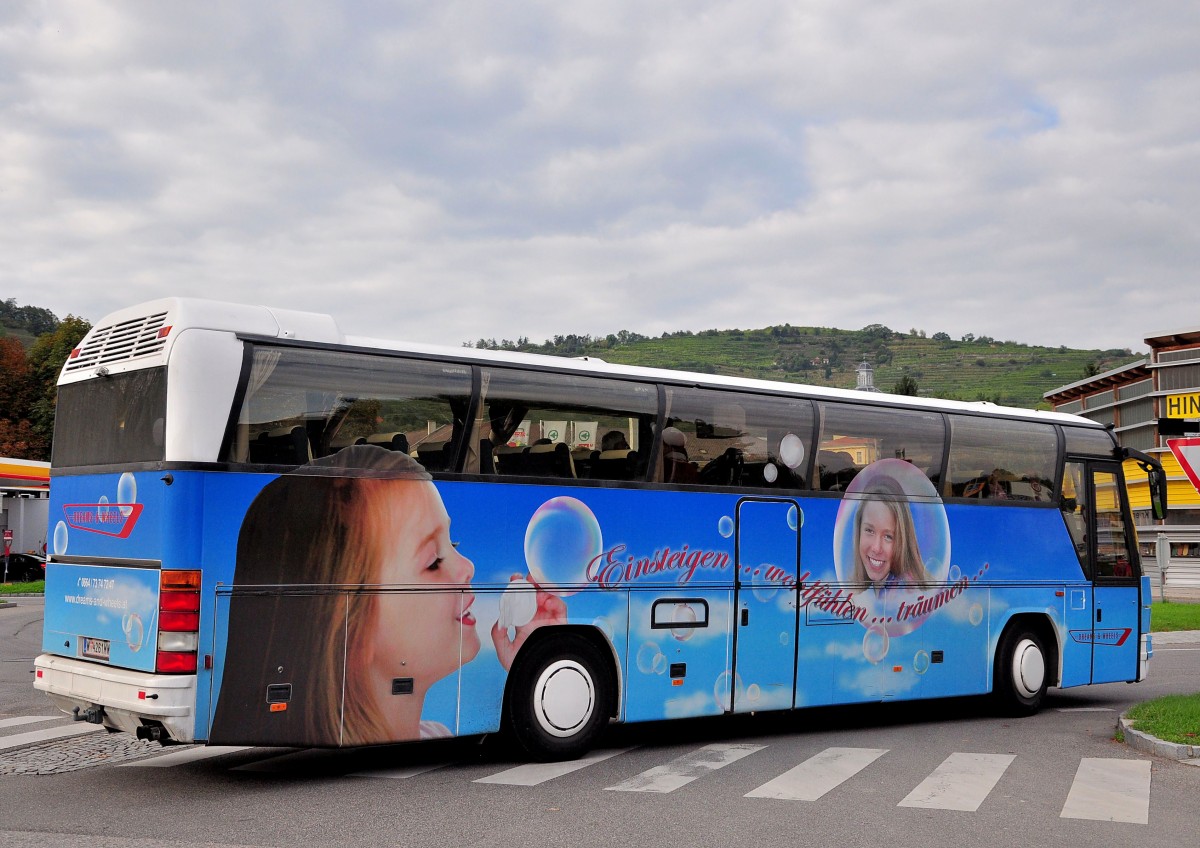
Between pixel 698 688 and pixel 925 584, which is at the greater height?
pixel 925 584

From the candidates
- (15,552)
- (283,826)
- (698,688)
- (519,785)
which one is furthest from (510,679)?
(15,552)

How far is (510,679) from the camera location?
9602 mm

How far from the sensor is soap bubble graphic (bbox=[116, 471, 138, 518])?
27.6 feet

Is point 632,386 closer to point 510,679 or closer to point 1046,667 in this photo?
point 510,679

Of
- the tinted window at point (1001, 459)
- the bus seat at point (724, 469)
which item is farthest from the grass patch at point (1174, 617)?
the bus seat at point (724, 469)

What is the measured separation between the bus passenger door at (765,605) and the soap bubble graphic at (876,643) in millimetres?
1009

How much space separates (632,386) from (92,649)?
15.8 feet

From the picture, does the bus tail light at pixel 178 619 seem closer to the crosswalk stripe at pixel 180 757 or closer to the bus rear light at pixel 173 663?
the bus rear light at pixel 173 663

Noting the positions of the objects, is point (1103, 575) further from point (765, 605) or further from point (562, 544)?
point (562, 544)

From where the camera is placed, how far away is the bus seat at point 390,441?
8.89 m

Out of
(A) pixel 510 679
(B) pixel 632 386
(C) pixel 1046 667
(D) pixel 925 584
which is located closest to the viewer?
(A) pixel 510 679

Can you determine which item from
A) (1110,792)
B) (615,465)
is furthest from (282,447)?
(1110,792)

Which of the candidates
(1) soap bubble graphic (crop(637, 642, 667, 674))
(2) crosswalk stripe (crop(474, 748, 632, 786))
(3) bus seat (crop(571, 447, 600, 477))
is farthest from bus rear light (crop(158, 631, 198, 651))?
(1) soap bubble graphic (crop(637, 642, 667, 674))

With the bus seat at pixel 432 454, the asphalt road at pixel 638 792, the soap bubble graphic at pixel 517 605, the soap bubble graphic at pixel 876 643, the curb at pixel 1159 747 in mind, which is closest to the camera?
the asphalt road at pixel 638 792
